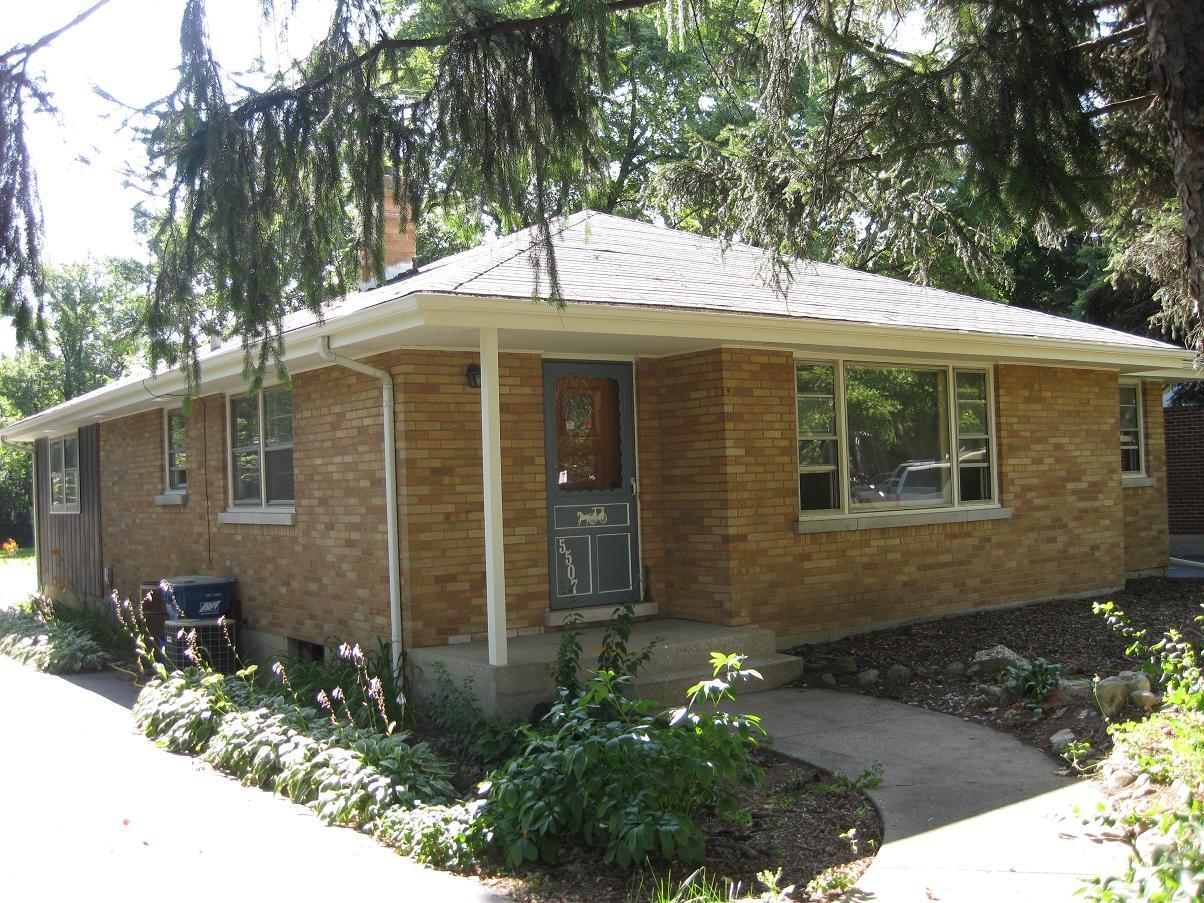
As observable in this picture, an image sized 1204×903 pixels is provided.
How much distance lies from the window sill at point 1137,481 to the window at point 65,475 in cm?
1588

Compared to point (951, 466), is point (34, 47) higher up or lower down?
higher up

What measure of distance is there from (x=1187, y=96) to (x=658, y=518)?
617 cm

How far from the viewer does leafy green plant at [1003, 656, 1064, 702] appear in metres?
7.64

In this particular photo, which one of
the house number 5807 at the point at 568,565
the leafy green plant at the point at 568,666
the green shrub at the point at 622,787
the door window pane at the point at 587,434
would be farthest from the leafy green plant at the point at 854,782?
the door window pane at the point at 587,434

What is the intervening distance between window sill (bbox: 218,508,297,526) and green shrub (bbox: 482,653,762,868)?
18.1ft

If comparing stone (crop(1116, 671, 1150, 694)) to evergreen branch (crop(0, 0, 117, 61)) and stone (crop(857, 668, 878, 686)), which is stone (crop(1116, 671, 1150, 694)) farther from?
evergreen branch (crop(0, 0, 117, 61))

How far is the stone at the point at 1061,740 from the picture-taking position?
6.61m

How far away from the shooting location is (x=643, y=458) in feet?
33.2

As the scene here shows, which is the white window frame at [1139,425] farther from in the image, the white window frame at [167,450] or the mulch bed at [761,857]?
the white window frame at [167,450]

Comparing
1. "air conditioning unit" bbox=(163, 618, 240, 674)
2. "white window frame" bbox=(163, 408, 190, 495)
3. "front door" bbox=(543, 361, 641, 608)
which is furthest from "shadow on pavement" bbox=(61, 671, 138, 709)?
"front door" bbox=(543, 361, 641, 608)

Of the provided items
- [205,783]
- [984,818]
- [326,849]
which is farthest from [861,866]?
[205,783]

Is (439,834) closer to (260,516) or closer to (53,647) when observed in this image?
(260,516)

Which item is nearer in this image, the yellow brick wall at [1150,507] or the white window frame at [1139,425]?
the yellow brick wall at [1150,507]

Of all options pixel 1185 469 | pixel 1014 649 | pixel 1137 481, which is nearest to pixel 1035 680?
pixel 1014 649
